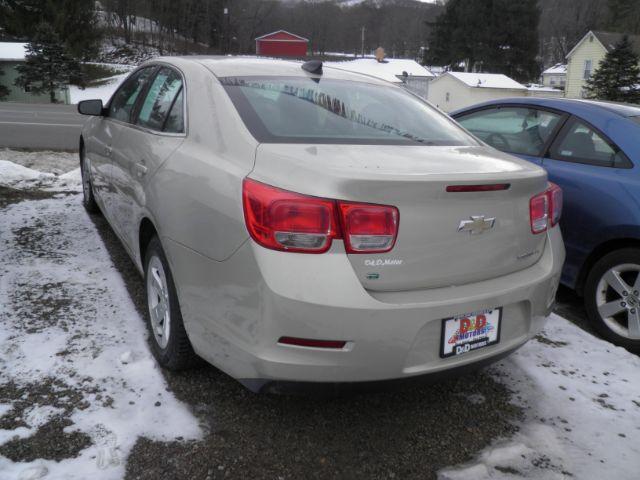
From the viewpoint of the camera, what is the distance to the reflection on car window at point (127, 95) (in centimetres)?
384

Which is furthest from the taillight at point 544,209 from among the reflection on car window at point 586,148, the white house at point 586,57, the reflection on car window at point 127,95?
the white house at point 586,57

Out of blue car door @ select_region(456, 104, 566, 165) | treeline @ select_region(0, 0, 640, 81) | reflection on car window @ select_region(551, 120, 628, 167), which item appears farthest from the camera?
treeline @ select_region(0, 0, 640, 81)

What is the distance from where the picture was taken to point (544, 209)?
8.52 feet

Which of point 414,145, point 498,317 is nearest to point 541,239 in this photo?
point 498,317

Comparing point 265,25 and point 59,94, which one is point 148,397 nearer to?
point 59,94

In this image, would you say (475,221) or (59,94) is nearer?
(475,221)

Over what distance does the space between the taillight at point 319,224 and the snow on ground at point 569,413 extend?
3.57 feet

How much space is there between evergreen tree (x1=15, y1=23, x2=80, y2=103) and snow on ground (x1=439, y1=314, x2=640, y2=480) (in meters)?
39.6

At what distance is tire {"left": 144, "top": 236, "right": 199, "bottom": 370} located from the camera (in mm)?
2734

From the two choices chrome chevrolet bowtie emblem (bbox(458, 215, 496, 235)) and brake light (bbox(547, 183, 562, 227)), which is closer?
chrome chevrolet bowtie emblem (bbox(458, 215, 496, 235))

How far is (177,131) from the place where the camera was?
2.92m

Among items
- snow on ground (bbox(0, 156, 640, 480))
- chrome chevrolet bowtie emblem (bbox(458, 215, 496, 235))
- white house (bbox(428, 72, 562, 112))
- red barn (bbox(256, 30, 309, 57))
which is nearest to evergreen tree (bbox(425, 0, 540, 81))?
red barn (bbox(256, 30, 309, 57))

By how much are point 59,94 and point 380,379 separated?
134ft

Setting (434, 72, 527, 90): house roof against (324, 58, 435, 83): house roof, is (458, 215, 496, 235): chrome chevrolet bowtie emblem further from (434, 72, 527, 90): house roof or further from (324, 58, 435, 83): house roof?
(434, 72, 527, 90): house roof
